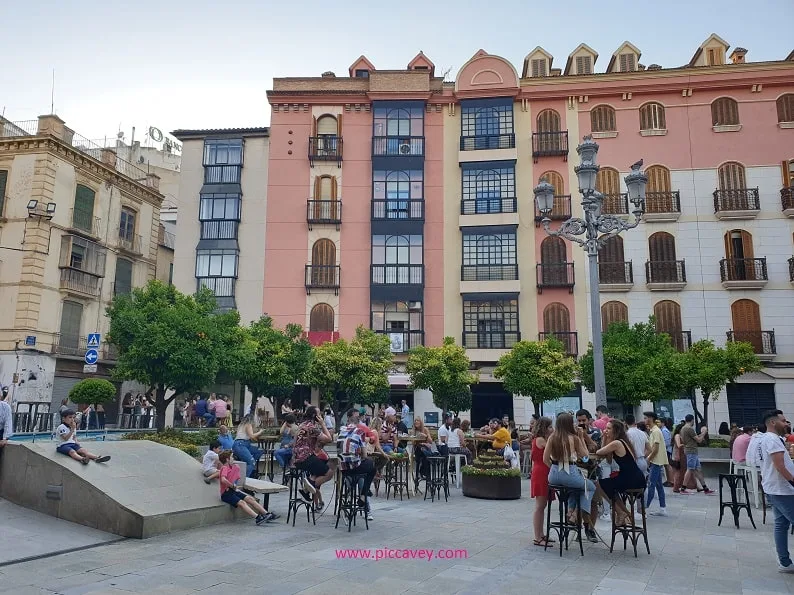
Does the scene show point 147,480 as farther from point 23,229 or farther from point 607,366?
point 23,229

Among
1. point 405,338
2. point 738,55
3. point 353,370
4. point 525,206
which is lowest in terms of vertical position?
point 353,370

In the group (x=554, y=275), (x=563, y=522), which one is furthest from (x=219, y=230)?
(x=563, y=522)

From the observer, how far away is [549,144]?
3019cm

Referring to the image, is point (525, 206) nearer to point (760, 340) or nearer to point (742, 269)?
point (742, 269)

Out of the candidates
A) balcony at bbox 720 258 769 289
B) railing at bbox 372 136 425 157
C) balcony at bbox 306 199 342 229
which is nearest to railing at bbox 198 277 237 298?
balcony at bbox 306 199 342 229

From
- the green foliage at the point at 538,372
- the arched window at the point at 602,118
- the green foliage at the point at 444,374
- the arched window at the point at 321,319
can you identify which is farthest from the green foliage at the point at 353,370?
the arched window at the point at 602,118

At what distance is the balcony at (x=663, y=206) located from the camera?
2856 cm

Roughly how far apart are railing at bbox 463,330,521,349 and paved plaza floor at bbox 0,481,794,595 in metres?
19.1

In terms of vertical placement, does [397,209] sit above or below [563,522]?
above

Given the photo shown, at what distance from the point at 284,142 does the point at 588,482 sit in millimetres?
26536

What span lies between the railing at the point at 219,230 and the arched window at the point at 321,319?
18.3 feet

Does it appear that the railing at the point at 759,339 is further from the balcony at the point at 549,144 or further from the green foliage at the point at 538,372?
the balcony at the point at 549,144

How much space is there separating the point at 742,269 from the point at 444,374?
1477cm

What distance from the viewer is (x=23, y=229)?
28.5 metres
